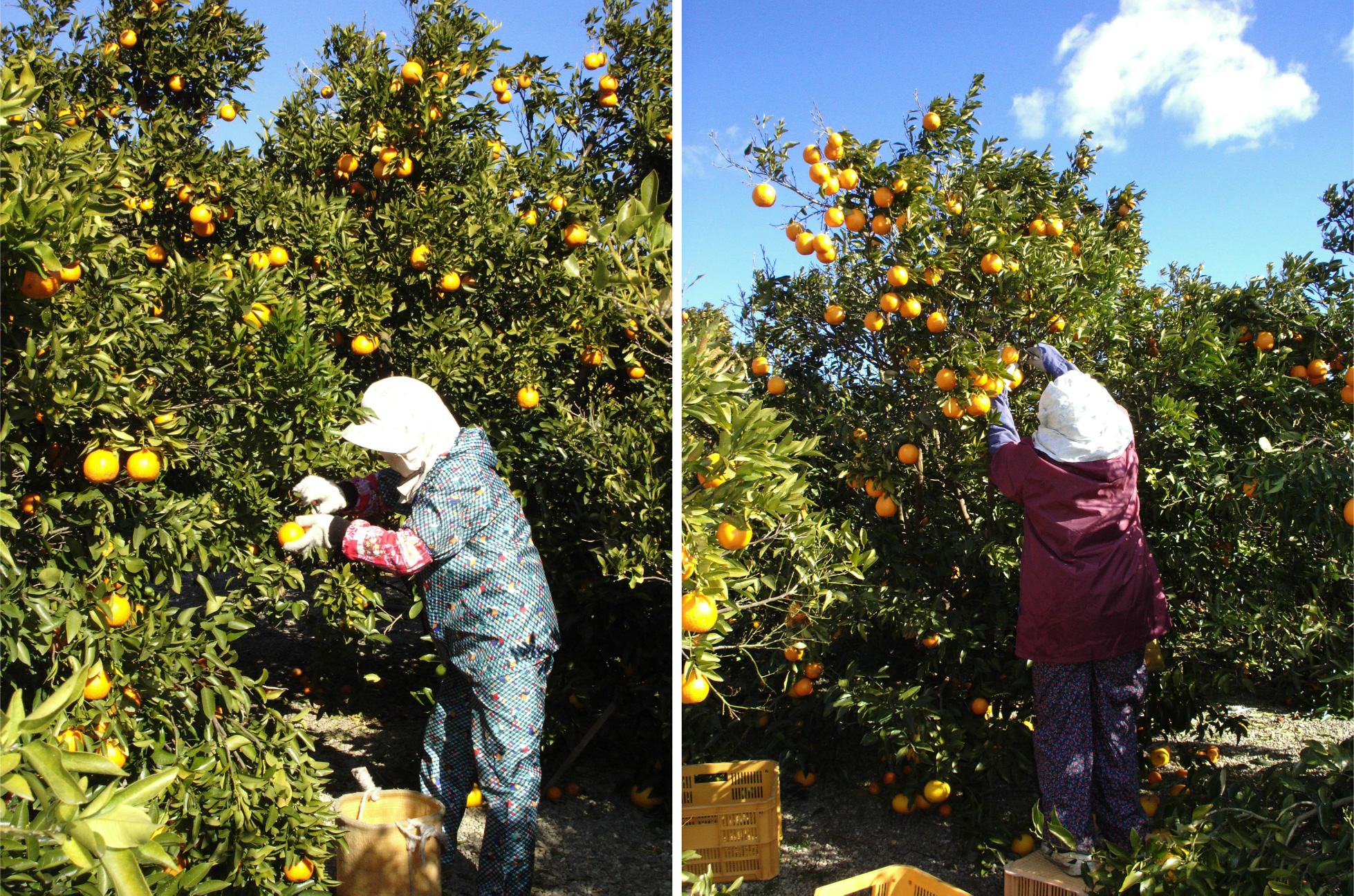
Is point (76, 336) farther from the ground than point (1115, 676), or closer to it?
farther from the ground

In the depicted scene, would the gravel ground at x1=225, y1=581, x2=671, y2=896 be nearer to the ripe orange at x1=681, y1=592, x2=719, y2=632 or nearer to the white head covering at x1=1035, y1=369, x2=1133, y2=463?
the ripe orange at x1=681, y1=592, x2=719, y2=632

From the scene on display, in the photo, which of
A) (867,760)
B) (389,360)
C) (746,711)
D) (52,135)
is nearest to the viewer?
(52,135)

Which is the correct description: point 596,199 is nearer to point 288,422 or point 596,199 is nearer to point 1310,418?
point 288,422

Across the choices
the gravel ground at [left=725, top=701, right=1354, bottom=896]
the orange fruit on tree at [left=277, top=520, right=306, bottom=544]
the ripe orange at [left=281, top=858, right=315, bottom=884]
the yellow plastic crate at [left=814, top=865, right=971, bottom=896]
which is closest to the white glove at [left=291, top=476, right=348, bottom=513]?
the orange fruit on tree at [left=277, top=520, right=306, bottom=544]

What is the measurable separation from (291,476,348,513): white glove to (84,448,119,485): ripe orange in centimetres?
48

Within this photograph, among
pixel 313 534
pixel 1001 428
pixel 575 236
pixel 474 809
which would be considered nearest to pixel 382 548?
pixel 313 534

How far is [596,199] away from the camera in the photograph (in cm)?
322

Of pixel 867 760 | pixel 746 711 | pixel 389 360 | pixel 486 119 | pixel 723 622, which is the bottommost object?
pixel 867 760

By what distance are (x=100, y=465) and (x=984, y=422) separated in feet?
7.13

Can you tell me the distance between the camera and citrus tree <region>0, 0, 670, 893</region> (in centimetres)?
160

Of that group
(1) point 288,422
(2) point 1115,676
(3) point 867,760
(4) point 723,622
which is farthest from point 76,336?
(3) point 867,760

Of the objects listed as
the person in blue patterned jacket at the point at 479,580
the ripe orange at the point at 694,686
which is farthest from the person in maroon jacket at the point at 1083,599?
the person in blue patterned jacket at the point at 479,580

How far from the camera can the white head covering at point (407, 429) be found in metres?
2.12

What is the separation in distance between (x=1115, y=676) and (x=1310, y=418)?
2.88 feet
